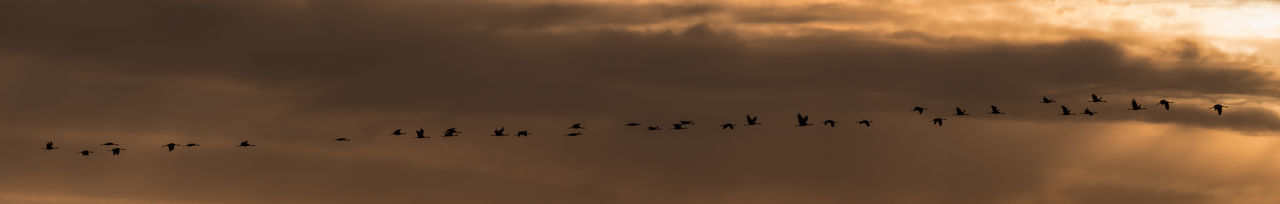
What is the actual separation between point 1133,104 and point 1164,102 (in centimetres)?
417

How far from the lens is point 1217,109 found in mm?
189250

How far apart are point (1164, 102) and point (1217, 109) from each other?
6.10 metres

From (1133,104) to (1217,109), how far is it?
10202 millimetres

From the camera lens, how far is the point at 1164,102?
19375 cm

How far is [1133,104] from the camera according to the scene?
19725 cm
